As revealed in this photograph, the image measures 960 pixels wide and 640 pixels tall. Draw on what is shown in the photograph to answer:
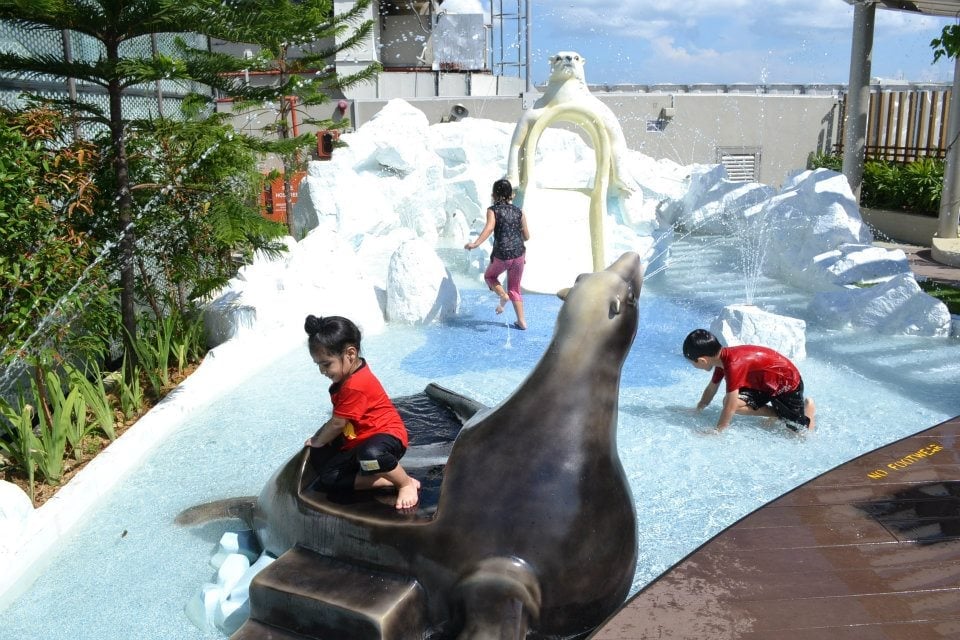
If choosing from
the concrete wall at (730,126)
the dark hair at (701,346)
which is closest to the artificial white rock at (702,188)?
the concrete wall at (730,126)

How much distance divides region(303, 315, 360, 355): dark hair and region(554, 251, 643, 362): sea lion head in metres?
0.80

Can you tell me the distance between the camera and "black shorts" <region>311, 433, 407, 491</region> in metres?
3.00

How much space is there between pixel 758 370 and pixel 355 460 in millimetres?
2859

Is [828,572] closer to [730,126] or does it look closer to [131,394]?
[131,394]

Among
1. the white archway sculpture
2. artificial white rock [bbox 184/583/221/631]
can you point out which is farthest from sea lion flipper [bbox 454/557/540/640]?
the white archway sculpture

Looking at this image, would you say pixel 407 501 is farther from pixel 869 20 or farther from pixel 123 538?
pixel 869 20

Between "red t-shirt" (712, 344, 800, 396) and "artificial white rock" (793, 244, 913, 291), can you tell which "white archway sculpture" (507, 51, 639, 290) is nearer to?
"artificial white rock" (793, 244, 913, 291)

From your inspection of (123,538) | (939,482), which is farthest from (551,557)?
(123,538)

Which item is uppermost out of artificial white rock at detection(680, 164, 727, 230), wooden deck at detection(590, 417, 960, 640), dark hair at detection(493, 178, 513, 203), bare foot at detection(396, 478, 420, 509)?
dark hair at detection(493, 178, 513, 203)

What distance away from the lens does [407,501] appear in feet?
9.86

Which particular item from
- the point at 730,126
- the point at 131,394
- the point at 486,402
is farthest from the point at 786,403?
the point at 730,126

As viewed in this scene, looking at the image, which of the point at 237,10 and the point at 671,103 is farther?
the point at 671,103

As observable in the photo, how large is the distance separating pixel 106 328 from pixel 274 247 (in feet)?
6.57

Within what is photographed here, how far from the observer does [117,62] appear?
5.39 metres
